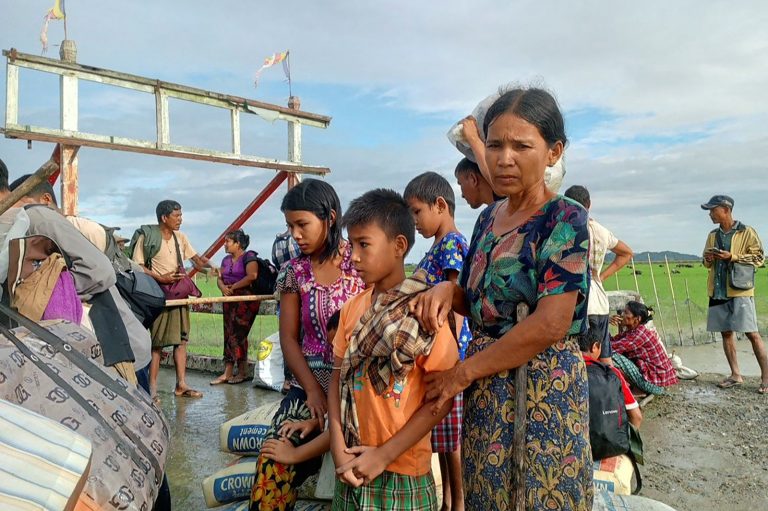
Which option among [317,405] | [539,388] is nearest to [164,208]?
[317,405]

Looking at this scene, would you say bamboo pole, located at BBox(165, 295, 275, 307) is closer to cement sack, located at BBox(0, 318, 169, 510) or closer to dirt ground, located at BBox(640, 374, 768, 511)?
cement sack, located at BBox(0, 318, 169, 510)

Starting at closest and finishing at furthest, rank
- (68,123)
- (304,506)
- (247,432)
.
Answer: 1. (304,506)
2. (247,432)
3. (68,123)

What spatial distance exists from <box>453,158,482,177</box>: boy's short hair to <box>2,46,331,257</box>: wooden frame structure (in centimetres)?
383

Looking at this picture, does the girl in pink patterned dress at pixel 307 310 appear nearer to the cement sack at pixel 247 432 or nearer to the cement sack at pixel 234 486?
the cement sack at pixel 234 486

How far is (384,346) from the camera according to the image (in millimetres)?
1725

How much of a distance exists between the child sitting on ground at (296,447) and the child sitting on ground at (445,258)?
0.50 metres

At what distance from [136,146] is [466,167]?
3933 mm

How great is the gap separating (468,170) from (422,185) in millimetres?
260

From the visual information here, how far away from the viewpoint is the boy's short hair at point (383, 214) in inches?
78.1

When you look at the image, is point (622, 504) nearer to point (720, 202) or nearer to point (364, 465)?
point (364, 465)

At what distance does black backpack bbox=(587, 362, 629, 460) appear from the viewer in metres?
2.45

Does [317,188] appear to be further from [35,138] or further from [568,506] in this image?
[35,138]

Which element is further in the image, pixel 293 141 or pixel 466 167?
pixel 293 141

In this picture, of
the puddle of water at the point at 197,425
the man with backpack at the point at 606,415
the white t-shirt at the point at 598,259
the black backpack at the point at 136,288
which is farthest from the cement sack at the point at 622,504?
the black backpack at the point at 136,288
